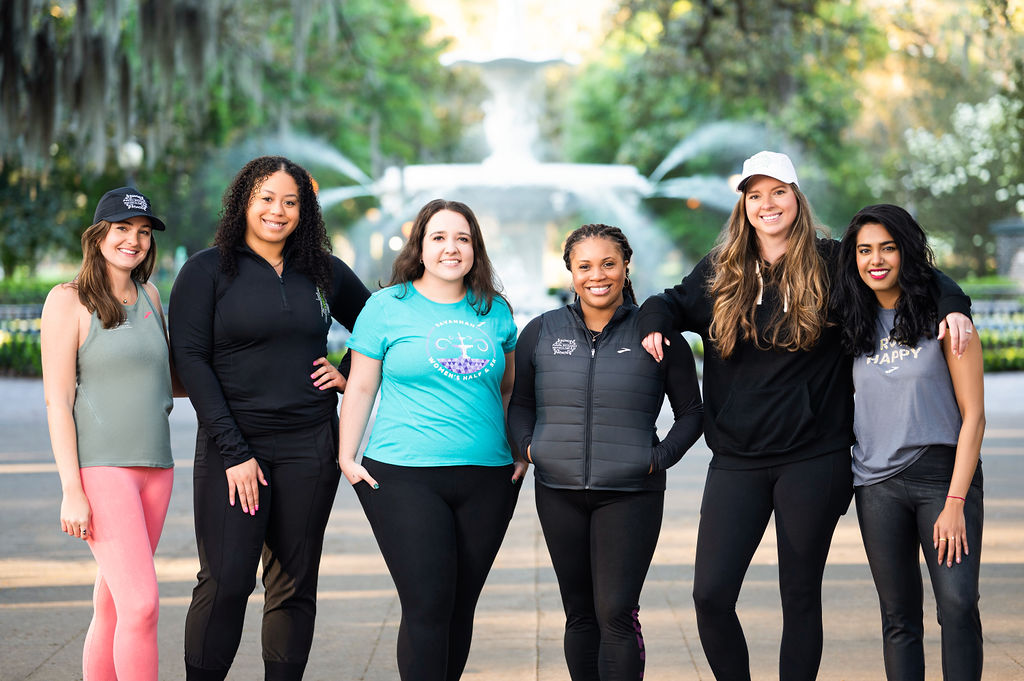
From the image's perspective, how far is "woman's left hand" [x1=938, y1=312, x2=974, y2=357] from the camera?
379cm

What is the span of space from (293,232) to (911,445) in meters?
2.28

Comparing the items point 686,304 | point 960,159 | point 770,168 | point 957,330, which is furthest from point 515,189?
point 960,159

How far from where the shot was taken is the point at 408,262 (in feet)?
14.0

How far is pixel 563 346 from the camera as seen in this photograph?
4117mm

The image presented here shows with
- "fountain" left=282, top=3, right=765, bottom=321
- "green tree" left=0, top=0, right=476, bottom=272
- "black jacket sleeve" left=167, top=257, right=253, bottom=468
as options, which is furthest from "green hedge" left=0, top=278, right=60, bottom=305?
"black jacket sleeve" left=167, top=257, right=253, bottom=468

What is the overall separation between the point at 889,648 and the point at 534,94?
23.8 m

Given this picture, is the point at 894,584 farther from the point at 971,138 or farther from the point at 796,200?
the point at 971,138

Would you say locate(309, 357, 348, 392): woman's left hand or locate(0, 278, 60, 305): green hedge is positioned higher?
locate(0, 278, 60, 305): green hedge

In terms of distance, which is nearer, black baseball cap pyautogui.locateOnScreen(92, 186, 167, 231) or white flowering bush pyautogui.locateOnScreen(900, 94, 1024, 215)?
black baseball cap pyautogui.locateOnScreen(92, 186, 167, 231)

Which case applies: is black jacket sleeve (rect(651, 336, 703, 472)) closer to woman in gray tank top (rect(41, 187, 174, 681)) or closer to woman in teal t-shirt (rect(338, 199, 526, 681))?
woman in teal t-shirt (rect(338, 199, 526, 681))

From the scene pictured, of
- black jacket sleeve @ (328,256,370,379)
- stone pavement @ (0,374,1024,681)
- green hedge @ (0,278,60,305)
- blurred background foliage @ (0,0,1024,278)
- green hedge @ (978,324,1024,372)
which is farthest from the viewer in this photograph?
green hedge @ (0,278,60,305)

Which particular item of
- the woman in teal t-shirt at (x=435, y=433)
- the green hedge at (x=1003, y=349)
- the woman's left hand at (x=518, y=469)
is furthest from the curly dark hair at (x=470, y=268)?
the green hedge at (x=1003, y=349)

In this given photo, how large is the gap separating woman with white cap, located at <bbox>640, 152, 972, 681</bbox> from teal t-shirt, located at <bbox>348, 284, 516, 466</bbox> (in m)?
0.59

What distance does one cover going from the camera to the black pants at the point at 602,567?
3957 millimetres
